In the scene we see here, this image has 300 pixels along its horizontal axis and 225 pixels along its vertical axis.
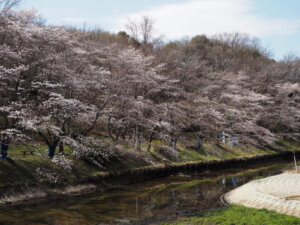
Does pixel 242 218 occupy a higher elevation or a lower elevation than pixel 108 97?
lower

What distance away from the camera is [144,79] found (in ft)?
122

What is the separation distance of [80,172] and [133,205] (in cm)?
683

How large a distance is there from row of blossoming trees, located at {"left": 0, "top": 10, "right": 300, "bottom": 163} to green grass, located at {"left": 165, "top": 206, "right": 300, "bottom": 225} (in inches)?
439

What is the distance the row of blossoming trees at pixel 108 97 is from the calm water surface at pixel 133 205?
4.49 meters

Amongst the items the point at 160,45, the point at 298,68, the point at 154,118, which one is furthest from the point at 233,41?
the point at 154,118

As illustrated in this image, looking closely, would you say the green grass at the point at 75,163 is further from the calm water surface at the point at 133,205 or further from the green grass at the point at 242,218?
the green grass at the point at 242,218

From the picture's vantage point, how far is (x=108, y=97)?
1276 inches

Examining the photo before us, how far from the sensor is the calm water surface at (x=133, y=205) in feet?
61.9

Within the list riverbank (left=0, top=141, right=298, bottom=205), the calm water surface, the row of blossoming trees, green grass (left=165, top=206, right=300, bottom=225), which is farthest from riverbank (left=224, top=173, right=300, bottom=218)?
the row of blossoming trees

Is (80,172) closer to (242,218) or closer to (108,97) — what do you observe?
(108,97)

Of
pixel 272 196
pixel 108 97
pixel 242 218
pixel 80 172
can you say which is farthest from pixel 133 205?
pixel 108 97

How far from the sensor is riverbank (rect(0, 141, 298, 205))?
75.2 feet

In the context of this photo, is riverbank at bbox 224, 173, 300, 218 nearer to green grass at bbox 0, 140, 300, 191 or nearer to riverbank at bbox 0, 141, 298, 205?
riverbank at bbox 0, 141, 298, 205

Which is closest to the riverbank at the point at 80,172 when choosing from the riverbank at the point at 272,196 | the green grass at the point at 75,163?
the green grass at the point at 75,163
